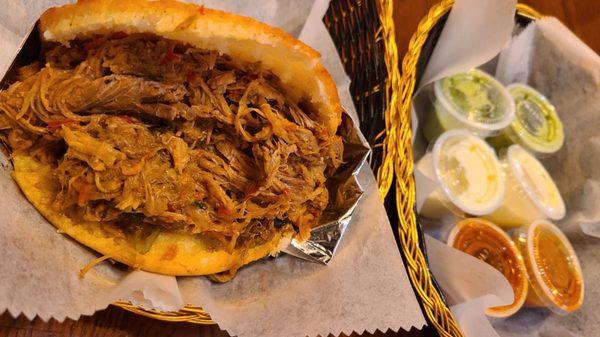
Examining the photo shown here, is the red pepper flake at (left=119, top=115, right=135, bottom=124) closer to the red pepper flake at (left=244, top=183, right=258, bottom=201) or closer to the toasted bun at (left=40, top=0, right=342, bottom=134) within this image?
the toasted bun at (left=40, top=0, right=342, bottom=134)

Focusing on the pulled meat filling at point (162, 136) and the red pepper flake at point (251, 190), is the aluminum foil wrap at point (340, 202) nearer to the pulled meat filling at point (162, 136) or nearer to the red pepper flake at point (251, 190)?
the pulled meat filling at point (162, 136)

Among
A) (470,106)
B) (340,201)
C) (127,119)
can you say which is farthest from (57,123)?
(470,106)

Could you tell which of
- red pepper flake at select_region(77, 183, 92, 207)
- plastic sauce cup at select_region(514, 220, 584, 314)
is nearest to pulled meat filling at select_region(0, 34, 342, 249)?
red pepper flake at select_region(77, 183, 92, 207)

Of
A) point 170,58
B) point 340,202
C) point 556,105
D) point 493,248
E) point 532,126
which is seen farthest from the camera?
point 556,105

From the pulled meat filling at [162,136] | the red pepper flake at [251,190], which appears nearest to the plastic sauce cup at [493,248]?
the pulled meat filling at [162,136]

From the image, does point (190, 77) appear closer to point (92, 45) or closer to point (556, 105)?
point (92, 45)

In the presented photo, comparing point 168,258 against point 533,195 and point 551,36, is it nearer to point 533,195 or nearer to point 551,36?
point 533,195

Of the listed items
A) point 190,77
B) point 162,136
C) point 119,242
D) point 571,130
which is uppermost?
point 190,77
